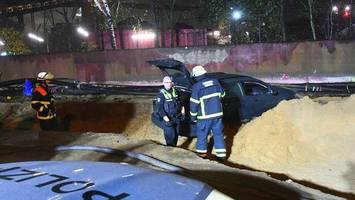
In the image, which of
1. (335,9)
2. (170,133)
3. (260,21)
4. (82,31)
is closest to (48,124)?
(170,133)

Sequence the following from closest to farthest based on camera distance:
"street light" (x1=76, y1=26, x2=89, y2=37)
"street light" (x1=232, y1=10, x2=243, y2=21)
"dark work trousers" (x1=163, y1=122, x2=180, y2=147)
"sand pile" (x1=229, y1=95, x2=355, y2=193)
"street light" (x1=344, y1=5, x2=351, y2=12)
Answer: "sand pile" (x1=229, y1=95, x2=355, y2=193) → "dark work trousers" (x1=163, y1=122, x2=180, y2=147) → "street light" (x1=344, y1=5, x2=351, y2=12) → "street light" (x1=232, y1=10, x2=243, y2=21) → "street light" (x1=76, y1=26, x2=89, y2=37)

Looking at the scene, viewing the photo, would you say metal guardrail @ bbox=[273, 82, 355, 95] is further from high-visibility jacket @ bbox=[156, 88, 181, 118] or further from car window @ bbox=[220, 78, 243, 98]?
high-visibility jacket @ bbox=[156, 88, 181, 118]

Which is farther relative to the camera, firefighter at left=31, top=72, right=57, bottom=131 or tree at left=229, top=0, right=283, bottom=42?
tree at left=229, top=0, right=283, bottom=42

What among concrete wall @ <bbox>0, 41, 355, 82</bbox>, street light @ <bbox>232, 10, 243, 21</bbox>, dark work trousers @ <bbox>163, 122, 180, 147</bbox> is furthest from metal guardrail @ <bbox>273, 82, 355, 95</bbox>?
street light @ <bbox>232, 10, 243, 21</bbox>

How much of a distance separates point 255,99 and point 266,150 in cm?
163

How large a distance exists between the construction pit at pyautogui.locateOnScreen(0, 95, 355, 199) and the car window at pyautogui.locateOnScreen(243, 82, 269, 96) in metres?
0.68

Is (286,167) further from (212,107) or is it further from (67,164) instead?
(67,164)

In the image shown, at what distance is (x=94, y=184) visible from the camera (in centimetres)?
231

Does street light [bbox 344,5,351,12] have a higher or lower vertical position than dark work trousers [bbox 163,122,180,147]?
higher

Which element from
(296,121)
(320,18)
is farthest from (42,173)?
(320,18)

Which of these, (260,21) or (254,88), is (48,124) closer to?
(254,88)

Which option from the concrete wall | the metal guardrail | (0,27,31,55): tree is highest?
(0,27,31,55): tree

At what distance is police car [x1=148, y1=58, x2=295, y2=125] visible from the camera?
10.3m

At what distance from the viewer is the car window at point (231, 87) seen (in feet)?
35.4
